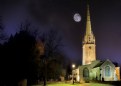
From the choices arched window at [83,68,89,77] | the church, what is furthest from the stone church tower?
arched window at [83,68,89,77]

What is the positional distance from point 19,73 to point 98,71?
63.6 m

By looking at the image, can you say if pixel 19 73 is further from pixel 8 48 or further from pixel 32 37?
pixel 32 37

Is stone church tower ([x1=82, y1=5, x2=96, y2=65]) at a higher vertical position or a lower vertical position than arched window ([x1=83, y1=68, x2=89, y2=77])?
higher

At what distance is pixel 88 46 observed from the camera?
6156 inches

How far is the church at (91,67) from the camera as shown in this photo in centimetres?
11234

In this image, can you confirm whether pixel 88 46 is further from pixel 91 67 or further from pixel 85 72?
pixel 85 72

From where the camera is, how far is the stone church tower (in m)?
154

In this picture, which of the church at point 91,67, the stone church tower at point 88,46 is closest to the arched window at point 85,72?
the church at point 91,67

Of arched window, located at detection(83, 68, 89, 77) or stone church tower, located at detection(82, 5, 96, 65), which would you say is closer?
arched window, located at detection(83, 68, 89, 77)

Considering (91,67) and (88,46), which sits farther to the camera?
(88,46)

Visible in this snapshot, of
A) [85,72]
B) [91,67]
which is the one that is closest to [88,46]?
[91,67]

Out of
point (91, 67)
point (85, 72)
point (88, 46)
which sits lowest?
point (85, 72)

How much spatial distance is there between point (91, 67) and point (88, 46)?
3002 cm

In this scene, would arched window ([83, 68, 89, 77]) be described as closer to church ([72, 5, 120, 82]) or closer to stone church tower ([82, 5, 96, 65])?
church ([72, 5, 120, 82])
